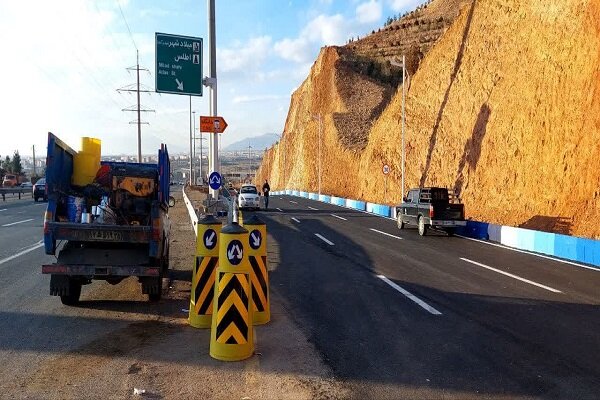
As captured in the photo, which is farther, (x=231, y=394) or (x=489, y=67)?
(x=489, y=67)

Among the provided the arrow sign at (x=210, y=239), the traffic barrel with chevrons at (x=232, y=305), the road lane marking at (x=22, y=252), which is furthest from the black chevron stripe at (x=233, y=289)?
the road lane marking at (x=22, y=252)

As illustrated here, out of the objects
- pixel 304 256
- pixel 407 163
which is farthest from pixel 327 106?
pixel 304 256

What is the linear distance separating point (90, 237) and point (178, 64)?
13.2 metres

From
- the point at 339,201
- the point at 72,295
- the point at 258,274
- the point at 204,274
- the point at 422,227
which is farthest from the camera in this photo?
the point at 339,201

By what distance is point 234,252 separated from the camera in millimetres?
5988

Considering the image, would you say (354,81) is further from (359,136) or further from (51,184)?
(51,184)

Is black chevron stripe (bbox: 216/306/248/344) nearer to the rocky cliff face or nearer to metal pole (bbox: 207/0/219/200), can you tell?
metal pole (bbox: 207/0/219/200)

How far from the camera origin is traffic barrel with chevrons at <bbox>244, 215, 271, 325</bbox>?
7602 millimetres

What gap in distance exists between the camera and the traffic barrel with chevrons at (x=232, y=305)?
5926mm

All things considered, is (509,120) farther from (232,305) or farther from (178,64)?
(232,305)

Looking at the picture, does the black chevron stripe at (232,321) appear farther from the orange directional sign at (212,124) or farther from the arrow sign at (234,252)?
the orange directional sign at (212,124)

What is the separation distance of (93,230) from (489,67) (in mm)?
31397

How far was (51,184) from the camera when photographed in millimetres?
8445

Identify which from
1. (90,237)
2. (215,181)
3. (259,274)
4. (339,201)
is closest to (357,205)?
(339,201)
